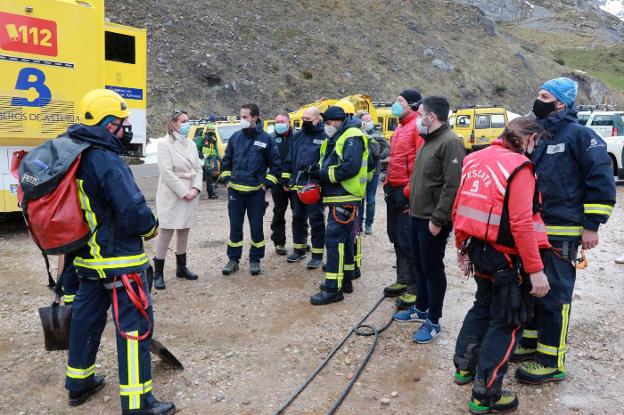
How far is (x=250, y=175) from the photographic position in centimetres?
579

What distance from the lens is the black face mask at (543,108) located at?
3438mm

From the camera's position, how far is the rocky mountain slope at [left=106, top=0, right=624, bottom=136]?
27047 mm

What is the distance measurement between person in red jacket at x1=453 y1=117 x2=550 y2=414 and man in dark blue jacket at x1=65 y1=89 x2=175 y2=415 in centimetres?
188

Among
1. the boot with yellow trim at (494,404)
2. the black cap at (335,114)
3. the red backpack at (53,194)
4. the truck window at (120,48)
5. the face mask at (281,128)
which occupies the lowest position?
the boot with yellow trim at (494,404)

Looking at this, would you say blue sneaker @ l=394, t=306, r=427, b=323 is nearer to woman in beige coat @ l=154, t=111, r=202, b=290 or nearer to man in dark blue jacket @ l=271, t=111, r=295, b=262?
woman in beige coat @ l=154, t=111, r=202, b=290

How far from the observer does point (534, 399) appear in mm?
3248

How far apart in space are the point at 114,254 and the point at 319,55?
3122 cm

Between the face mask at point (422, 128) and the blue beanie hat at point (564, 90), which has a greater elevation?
the blue beanie hat at point (564, 90)

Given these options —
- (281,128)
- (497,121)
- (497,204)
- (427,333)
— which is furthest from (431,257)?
(497,121)

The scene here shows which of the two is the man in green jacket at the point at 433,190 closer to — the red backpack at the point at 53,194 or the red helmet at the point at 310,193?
the red helmet at the point at 310,193

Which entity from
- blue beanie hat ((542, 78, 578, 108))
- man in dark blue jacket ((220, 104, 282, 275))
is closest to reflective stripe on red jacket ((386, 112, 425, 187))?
blue beanie hat ((542, 78, 578, 108))

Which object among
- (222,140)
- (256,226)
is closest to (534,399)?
(256,226)

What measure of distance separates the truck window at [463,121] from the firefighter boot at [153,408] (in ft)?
56.3

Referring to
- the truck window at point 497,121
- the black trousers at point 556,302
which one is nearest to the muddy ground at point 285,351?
the black trousers at point 556,302
